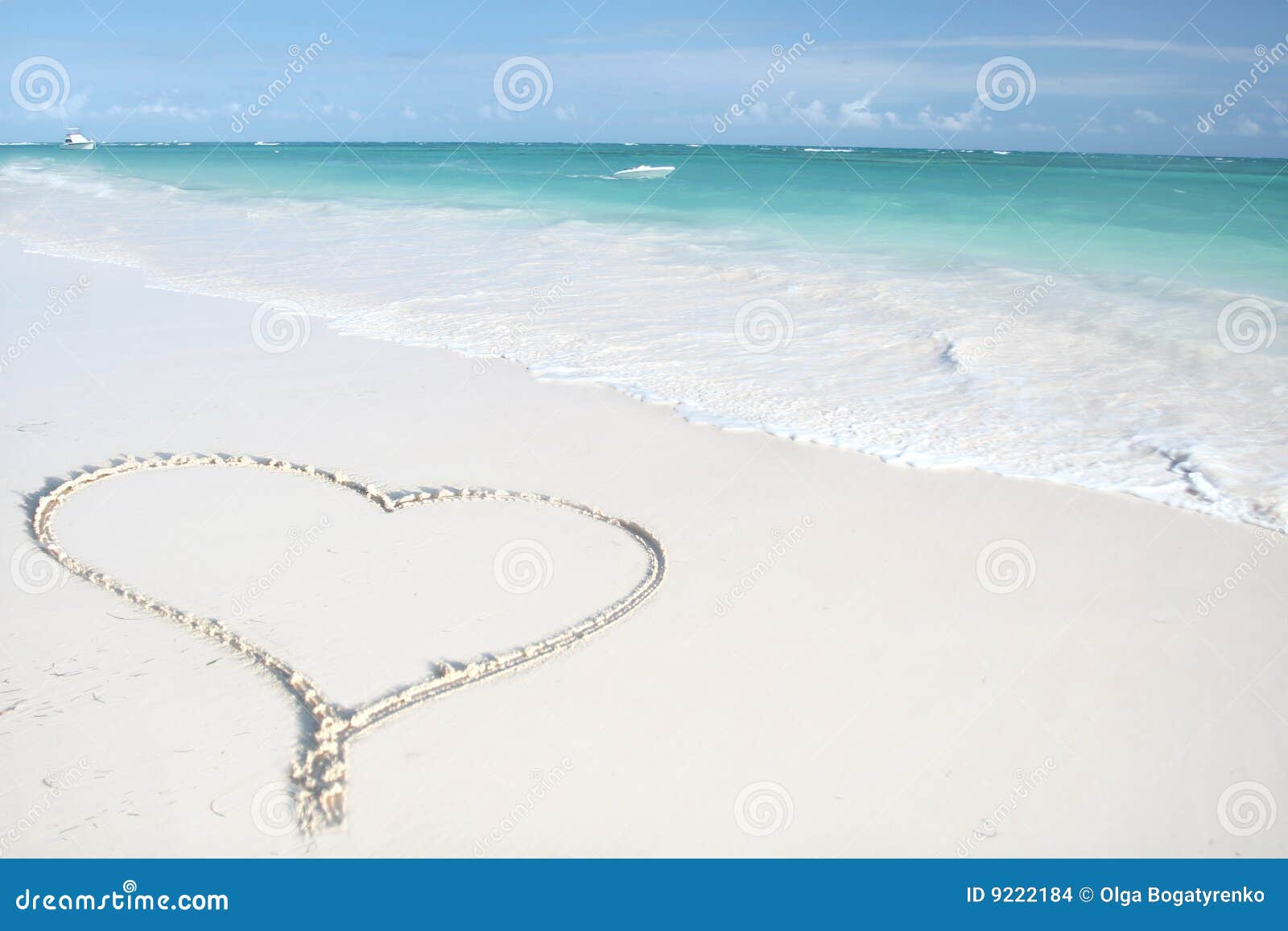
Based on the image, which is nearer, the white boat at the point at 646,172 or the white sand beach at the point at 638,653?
the white sand beach at the point at 638,653

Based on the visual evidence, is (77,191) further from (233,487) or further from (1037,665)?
(1037,665)

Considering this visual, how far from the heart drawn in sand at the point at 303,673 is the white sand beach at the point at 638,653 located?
0.21 ft

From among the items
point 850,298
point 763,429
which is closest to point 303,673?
point 763,429

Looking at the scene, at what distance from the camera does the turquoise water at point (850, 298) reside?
7.43 metres

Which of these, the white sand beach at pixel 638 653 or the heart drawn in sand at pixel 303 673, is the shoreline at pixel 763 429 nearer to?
the white sand beach at pixel 638 653

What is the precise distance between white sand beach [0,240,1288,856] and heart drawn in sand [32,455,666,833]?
0.06 metres

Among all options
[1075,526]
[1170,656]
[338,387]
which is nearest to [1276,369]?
[1075,526]

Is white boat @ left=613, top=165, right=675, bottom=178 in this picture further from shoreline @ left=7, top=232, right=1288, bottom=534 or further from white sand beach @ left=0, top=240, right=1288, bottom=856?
white sand beach @ left=0, top=240, right=1288, bottom=856

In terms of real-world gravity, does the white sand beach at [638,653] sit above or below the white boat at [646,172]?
below

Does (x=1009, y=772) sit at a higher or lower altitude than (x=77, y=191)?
lower

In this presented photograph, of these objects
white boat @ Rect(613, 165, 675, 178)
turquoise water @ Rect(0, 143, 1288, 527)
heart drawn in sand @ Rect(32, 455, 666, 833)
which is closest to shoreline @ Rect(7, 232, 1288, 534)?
turquoise water @ Rect(0, 143, 1288, 527)

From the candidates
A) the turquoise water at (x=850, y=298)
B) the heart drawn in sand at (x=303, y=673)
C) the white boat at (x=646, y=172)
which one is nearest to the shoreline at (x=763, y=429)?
the turquoise water at (x=850, y=298)

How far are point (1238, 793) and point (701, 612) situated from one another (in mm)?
2482

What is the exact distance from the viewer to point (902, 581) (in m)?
5.11
